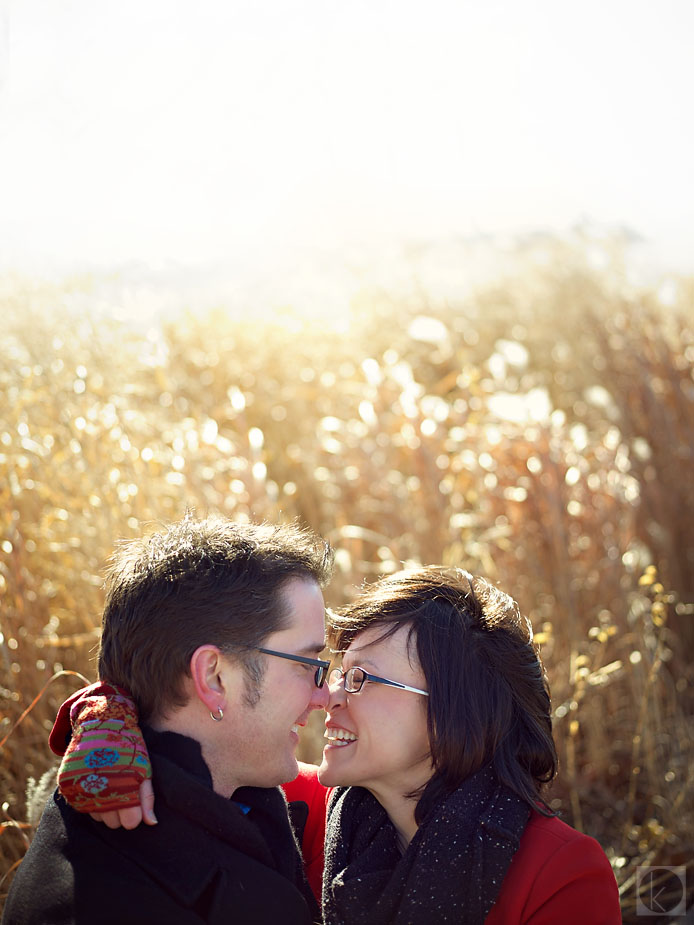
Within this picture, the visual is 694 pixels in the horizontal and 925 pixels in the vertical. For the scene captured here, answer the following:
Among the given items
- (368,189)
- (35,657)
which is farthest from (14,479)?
(368,189)

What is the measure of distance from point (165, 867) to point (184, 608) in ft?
1.69

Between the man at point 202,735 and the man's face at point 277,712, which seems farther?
the man's face at point 277,712

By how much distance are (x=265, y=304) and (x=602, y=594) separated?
16.8 ft

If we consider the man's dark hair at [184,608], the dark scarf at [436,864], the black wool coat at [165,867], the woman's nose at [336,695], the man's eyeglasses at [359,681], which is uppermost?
the man's dark hair at [184,608]

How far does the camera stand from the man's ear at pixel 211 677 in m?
1.85

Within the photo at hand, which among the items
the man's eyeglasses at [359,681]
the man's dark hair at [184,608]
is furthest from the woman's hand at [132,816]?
the man's eyeglasses at [359,681]

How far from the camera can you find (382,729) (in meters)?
2.05

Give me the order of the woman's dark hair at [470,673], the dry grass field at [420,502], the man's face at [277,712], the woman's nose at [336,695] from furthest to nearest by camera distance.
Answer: the dry grass field at [420,502]
the woman's nose at [336,695]
the woman's dark hair at [470,673]
the man's face at [277,712]

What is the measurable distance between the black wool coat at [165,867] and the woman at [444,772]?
28 cm

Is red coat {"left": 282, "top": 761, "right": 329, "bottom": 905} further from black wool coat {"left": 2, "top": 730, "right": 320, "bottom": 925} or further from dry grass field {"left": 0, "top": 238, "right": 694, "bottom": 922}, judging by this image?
dry grass field {"left": 0, "top": 238, "right": 694, "bottom": 922}

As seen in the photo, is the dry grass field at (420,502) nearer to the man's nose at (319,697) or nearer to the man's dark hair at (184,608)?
the man's dark hair at (184,608)

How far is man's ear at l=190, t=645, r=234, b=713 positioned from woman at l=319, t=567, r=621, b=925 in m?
0.36

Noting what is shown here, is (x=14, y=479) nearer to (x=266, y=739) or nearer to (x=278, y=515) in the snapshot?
(x=278, y=515)

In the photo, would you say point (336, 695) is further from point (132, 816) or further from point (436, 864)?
point (132, 816)
